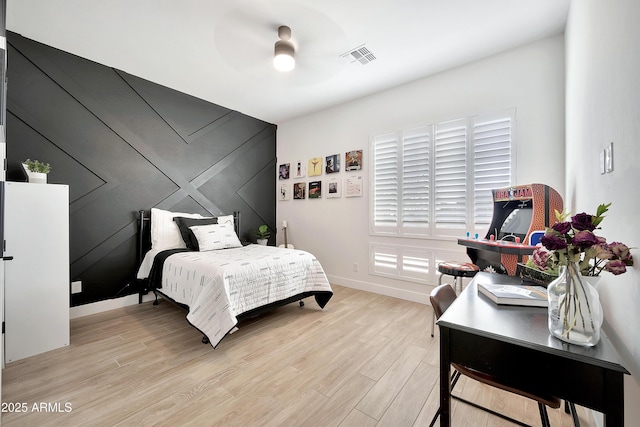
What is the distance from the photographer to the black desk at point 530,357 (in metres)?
0.73

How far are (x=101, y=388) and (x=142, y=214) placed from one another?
6.95 feet

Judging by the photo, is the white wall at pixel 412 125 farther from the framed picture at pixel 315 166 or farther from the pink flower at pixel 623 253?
the pink flower at pixel 623 253

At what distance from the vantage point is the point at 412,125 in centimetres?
344

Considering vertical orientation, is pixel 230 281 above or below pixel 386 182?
below

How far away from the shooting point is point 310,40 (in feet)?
8.52

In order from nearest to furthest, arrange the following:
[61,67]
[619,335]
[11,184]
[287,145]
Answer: [619,335]
[11,184]
[61,67]
[287,145]

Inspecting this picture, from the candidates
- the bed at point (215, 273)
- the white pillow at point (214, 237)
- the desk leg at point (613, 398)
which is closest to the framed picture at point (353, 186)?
the bed at point (215, 273)

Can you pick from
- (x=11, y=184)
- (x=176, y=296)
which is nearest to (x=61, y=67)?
(x=11, y=184)

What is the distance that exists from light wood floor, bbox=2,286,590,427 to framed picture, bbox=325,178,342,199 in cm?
205

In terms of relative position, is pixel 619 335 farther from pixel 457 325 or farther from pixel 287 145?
pixel 287 145

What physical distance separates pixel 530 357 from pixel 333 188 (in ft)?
11.7

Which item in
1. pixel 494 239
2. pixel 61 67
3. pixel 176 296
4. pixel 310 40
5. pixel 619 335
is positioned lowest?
pixel 176 296

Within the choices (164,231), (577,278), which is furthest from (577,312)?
(164,231)

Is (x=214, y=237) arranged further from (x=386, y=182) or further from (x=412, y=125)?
(x=412, y=125)
